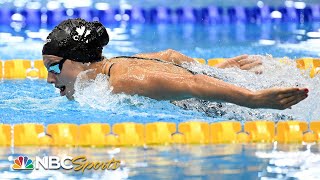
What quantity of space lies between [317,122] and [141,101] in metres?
1.20

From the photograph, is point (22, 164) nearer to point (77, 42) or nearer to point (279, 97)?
point (77, 42)

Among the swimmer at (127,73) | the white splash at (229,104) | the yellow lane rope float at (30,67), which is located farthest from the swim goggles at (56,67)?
the yellow lane rope float at (30,67)

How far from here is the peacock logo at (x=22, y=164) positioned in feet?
13.9

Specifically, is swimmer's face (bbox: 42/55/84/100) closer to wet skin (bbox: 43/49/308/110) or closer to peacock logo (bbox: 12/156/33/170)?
wet skin (bbox: 43/49/308/110)

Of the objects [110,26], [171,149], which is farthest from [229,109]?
[110,26]

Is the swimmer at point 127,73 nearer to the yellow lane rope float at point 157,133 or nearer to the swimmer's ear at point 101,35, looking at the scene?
the swimmer's ear at point 101,35

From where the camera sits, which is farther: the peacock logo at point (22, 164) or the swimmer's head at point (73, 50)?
the swimmer's head at point (73, 50)

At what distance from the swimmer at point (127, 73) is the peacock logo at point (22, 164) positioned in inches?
17.5

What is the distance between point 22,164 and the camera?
14.0 feet

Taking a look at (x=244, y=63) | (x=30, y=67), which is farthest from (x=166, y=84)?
(x=30, y=67)

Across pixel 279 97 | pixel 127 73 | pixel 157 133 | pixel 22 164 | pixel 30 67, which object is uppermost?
pixel 30 67

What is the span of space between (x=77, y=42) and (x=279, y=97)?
123cm

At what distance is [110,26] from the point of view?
884 cm

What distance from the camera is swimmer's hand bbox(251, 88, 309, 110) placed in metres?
3.68
